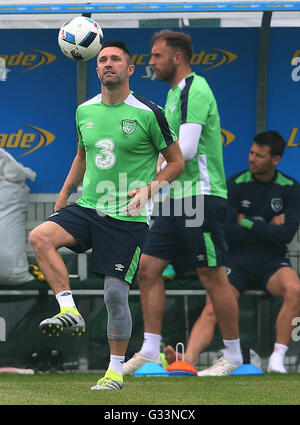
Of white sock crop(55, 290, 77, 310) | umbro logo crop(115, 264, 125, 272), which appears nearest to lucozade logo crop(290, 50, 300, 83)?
umbro logo crop(115, 264, 125, 272)

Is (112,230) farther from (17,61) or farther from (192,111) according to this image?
(17,61)

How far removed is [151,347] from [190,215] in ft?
3.52

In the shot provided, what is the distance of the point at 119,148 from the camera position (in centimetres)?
628

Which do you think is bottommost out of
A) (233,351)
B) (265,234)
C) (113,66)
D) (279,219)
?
(233,351)

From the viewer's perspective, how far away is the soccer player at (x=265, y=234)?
8227mm

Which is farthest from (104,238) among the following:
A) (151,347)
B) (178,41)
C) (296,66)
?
(296,66)

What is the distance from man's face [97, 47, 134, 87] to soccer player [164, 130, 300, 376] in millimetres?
2382

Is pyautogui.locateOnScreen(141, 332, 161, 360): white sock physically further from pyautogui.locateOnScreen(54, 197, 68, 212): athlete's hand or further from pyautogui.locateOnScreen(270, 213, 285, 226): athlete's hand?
pyautogui.locateOnScreen(54, 197, 68, 212): athlete's hand

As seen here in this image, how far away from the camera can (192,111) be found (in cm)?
756

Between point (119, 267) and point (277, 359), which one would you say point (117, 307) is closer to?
point (119, 267)

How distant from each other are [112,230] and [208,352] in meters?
2.70

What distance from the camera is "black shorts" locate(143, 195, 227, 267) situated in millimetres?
7527

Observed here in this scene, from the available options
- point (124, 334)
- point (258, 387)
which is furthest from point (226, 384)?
point (124, 334)

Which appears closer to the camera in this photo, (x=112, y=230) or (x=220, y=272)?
(x=112, y=230)
